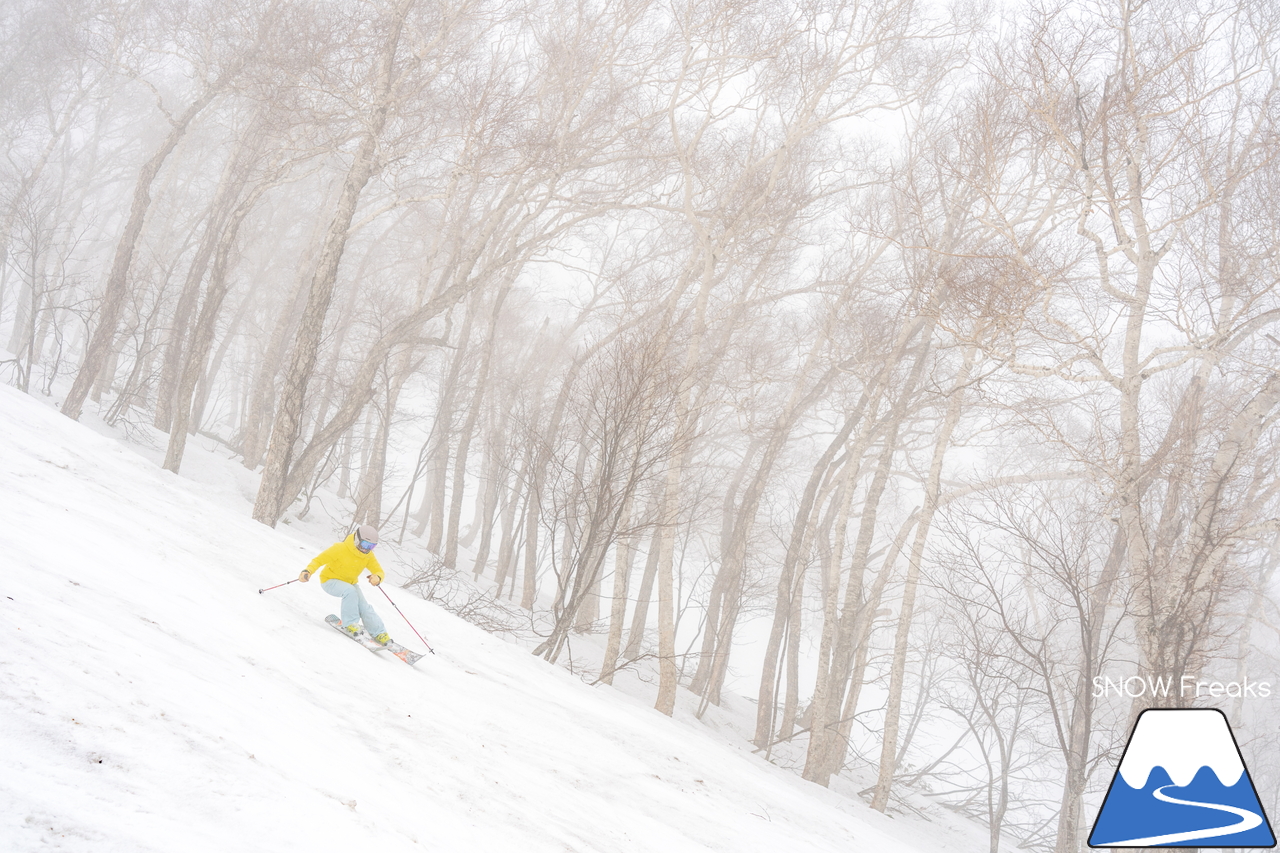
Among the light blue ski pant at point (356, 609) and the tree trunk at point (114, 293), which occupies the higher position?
the tree trunk at point (114, 293)

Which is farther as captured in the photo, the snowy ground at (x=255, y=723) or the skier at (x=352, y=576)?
the skier at (x=352, y=576)

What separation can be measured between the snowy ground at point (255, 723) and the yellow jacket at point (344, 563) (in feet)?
1.27

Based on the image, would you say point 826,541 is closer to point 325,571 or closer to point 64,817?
point 325,571

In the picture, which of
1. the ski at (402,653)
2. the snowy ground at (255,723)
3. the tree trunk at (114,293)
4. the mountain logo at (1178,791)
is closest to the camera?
the snowy ground at (255,723)

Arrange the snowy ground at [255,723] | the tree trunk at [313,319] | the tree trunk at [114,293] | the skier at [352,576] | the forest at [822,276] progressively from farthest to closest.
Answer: the tree trunk at [114,293], the tree trunk at [313,319], the forest at [822,276], the skier at [352,576], the snowy ground at [255,723]

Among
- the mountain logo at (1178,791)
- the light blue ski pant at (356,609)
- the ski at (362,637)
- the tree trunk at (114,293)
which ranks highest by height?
the tree trunk at (114,293)

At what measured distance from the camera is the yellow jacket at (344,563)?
6656 mm

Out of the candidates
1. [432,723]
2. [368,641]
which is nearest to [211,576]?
[368,641]

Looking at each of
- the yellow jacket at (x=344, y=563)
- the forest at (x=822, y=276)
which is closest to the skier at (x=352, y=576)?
the yellow jacket at (x=344, y=563)

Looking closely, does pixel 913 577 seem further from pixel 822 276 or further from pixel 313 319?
pixel 313 319

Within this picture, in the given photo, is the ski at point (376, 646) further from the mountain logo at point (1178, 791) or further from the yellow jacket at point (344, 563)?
the mountain logo at point (1178, 791)

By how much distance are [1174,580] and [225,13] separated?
18.3 metres

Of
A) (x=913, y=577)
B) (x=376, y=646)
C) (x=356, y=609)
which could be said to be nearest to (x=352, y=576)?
(x=356, y=609)

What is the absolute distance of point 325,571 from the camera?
262 inches
